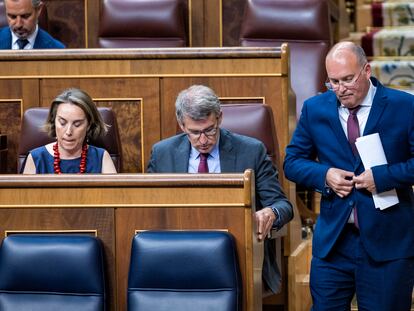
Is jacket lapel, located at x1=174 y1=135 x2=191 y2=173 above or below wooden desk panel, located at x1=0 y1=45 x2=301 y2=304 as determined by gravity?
below

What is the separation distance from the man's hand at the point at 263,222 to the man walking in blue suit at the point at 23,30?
0.66 m

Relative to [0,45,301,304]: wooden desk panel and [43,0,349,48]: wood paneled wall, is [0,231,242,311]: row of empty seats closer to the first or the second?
[0,45,301,304]: wooden desk panel

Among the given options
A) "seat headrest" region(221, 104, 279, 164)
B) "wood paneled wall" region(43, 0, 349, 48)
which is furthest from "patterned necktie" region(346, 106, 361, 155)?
"wood paneled wall" region(43, 0, 349, 48)

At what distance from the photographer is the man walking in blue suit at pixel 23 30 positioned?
166 centimetres

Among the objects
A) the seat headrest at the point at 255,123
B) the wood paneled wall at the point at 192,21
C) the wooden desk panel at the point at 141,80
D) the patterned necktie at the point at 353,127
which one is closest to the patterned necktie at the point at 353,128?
the patterned necktie at the point at 353,127

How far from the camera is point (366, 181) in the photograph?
3.51 feet

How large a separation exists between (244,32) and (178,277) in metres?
0.85

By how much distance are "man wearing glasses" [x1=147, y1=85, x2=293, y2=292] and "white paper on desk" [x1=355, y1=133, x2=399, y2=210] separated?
138 mm

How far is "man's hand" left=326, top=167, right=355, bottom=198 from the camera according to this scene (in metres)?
1.08

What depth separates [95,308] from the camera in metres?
1.05

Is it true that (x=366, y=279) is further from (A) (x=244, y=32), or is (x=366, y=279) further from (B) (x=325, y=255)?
(A) (x=244, y=32)

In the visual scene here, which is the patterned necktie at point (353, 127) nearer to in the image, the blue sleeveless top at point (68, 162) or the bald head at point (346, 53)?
the bald head at point (346, 53)

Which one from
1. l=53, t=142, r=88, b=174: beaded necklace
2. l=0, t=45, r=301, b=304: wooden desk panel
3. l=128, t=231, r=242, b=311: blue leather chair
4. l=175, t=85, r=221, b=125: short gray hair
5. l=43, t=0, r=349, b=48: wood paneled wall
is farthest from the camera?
l=43, t=0, r=349, b=48: wood paneled wall

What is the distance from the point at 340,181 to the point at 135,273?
233 millimetres
